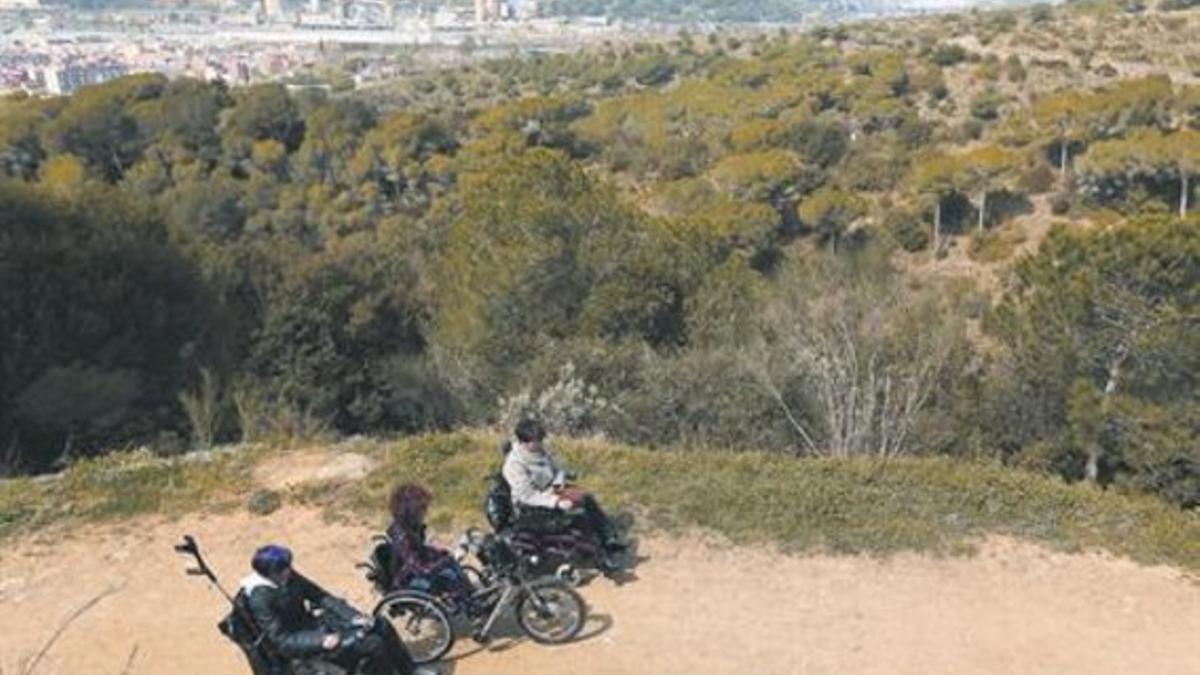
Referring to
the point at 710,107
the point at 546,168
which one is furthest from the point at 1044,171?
the point at 546,168

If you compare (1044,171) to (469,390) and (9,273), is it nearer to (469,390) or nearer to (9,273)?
(469,390)

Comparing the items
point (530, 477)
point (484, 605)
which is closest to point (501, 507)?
point (530, 477)

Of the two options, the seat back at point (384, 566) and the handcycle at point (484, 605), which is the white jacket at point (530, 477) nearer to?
the handcycle at point (484, 605)

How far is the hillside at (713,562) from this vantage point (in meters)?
8.47

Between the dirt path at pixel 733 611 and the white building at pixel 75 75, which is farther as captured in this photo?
the white building at pixel 75 75

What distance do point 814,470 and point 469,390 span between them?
A: 36.0ft

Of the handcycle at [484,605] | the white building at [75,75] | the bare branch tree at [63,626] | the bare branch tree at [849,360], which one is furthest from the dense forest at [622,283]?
the white building at [75,75]

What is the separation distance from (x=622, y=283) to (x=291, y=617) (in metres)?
15.9

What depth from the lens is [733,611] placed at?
9.01m

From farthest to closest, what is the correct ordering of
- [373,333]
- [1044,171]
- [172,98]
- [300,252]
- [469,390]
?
→ [172,98], [1044,171], [300,252], [373,333], [469,390]

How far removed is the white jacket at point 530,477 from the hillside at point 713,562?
0.89 m

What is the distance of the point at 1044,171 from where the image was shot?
43062 millimetres

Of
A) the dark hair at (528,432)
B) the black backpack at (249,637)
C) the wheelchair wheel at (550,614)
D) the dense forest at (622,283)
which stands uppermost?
the dark hair at (528,432)

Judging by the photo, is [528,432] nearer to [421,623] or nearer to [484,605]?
[484,605]
